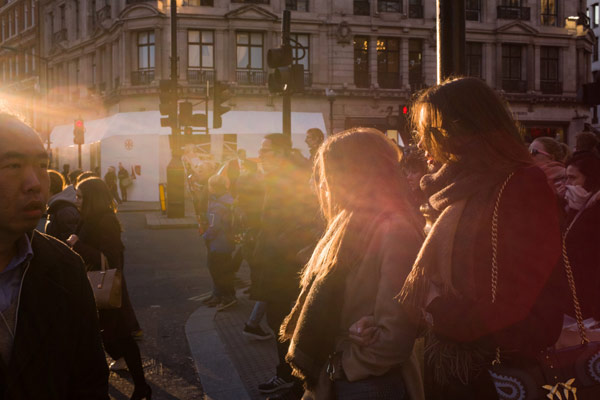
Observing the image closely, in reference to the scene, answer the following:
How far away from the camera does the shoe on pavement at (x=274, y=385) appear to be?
4.43 metres

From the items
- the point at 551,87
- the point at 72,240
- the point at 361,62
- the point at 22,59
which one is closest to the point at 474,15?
the point at 551,87

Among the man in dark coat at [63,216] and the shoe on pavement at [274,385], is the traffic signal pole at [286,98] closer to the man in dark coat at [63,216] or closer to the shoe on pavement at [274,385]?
the man in dark coat at [63,216]

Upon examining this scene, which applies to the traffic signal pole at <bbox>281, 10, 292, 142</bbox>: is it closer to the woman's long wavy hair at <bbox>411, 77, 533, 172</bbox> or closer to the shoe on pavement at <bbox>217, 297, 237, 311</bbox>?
the shoe on pavement at <bbox>217, 297, 237, 311</bbox>

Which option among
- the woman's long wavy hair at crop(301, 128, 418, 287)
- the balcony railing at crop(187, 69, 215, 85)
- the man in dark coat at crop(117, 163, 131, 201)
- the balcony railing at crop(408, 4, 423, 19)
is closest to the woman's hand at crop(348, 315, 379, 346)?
the woman's long wavy hair at crop(301, 128, 418, 287)

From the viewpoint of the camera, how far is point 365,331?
2100 millimetres

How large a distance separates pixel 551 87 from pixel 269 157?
106 feet

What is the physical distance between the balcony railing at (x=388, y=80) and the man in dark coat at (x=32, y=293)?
29766 mm

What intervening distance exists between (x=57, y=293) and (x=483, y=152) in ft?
4.82

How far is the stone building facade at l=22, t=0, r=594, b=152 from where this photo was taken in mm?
28406

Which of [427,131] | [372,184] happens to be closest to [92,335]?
[372,184]

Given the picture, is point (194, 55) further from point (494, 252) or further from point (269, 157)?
point (494, 252)

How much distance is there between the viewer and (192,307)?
23.8 feet

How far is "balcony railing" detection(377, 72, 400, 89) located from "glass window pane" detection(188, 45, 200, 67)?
31.7 ft

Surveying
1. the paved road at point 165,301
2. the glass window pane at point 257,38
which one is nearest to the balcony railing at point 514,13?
the glass window pane at point 257,38
